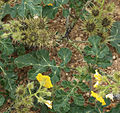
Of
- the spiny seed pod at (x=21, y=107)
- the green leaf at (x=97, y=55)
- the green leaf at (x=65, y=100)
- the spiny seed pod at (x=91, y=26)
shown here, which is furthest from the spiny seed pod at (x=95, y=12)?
the spiny seed pod at (x=21, y=107)

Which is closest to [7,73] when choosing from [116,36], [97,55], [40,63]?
[40,63]

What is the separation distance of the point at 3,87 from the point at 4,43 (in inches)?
19.8

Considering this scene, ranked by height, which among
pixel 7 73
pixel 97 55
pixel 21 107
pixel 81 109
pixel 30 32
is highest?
pixel 30 32

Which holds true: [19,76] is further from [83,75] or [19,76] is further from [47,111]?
[83,75]

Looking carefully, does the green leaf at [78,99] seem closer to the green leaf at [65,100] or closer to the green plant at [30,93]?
the green leaf at [65,100]

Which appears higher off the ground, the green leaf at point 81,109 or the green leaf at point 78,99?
the green leaf at point 78,99

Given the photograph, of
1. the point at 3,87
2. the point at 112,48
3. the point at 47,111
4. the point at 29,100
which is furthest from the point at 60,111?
the point at 112,48

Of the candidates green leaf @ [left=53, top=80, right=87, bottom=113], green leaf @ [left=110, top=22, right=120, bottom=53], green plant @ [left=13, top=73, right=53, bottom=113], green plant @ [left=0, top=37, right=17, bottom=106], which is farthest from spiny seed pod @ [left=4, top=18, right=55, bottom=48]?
green leaf @ [left=110, top=22, right=120, bottom=53]

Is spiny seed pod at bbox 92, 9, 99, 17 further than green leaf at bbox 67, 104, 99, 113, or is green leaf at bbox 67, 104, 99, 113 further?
spiny seed pod at bbox 92, 9, 99, 17

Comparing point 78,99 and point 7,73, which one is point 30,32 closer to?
point 7,73

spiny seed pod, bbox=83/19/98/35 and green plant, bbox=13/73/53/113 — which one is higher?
spiny seed pod, bbox=83/19/98/35

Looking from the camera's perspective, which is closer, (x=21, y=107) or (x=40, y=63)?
(x=21, y=107)

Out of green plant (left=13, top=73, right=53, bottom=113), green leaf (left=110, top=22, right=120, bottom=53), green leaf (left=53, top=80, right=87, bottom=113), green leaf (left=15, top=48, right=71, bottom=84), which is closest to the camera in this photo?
green plant (left=13, top=73, right=53, bottom=113)

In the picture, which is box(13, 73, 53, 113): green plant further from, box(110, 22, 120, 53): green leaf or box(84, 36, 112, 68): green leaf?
box(110, 22, 120, 53): green leaf
